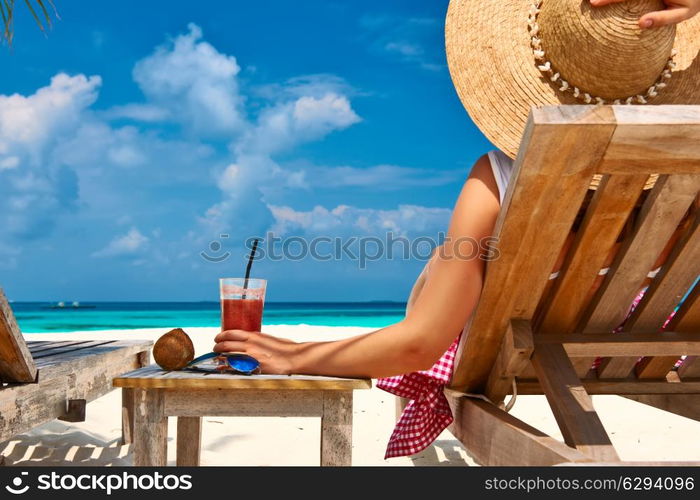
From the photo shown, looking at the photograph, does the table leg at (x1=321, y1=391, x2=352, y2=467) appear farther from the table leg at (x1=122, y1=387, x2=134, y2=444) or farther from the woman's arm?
the table leg at (x1=122, y1=387, x2=134, y2=444)

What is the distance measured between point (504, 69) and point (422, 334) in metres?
0.77

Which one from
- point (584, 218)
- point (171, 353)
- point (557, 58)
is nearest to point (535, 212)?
point (584, 218)

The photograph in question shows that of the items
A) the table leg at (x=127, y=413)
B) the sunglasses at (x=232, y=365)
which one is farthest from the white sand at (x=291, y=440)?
the sunglasses at (x=232, y=365)

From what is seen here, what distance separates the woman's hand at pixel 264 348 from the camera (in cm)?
155

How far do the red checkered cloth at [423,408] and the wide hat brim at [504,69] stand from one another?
736 mm

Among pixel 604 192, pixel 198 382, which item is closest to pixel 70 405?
pixel 198 382

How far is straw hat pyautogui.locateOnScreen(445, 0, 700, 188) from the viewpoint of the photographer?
5.10 feet

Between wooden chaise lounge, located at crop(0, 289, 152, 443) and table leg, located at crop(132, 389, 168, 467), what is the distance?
0.36 m

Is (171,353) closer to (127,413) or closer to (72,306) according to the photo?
(127,413)

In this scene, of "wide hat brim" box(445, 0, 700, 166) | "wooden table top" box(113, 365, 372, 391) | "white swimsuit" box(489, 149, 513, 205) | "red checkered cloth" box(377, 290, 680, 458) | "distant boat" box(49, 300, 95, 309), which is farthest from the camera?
"distant boat" box(49, 300, 95, 309)

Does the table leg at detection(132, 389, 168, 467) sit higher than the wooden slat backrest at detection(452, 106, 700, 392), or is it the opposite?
the wooden slat backrest at detection(452, 106, 700, 392)

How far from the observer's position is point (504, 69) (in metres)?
1.74

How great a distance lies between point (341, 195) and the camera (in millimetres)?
44344

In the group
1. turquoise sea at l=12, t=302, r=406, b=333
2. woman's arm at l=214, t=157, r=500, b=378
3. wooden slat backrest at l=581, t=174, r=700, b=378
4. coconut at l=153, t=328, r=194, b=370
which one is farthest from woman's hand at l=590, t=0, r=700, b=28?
turquoise sea at l=12, t=302, r=406, b=333
